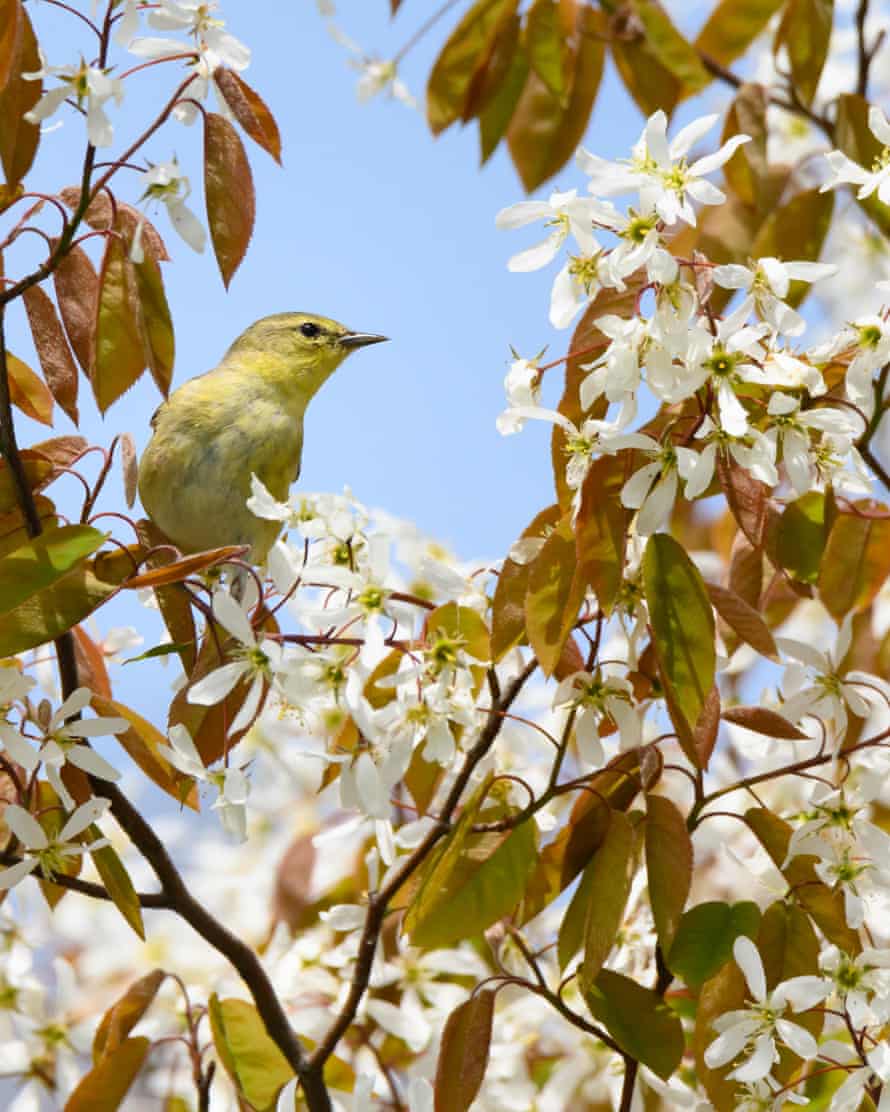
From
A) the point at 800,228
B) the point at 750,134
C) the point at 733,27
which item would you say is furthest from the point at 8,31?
the point at 733,27

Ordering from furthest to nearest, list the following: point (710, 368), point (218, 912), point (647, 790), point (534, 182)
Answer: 1. point (218, 912)
2. point (534, 182)
3. point (647, 790)
4. point (710, 368)

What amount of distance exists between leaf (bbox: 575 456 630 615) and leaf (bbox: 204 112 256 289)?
54cm

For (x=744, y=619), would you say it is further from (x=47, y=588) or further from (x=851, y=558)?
(x=47, y=588)

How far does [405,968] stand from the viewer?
2982 millimetres

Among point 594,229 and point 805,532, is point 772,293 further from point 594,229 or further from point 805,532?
point 805,532

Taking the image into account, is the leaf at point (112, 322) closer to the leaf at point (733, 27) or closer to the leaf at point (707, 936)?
the leaf at point (707, 936)

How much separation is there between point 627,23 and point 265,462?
1.20 metres

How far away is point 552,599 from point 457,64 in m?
1.69

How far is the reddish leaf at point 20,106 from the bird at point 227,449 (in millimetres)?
873

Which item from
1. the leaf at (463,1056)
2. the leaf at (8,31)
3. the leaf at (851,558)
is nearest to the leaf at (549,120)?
the leaf at (851,558)

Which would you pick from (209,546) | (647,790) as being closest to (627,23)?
(209,546)

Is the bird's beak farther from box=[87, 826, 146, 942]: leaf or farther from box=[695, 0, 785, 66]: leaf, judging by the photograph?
box=[87, 826, 146, 942]: leaf

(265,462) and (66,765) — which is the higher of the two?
(265,462)

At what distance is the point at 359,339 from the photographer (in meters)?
3.58
